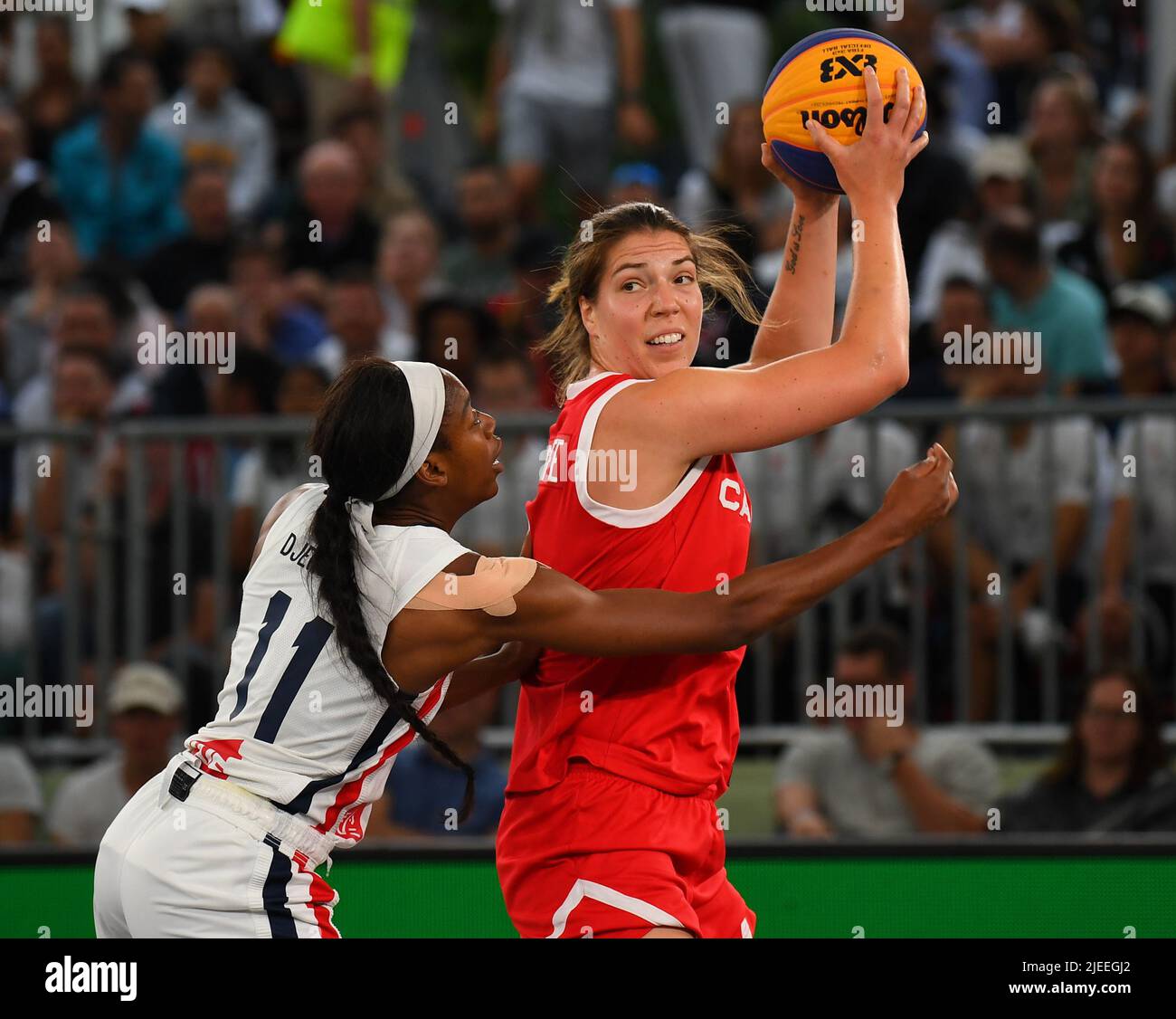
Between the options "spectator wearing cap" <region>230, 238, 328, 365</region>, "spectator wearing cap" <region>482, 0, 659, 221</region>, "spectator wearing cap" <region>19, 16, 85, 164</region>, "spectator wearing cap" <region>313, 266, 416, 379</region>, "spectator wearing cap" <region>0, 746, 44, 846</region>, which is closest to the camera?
"spectator wearing cap" <region>0, 746, 44, 846</region>

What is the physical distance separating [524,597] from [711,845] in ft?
2.51

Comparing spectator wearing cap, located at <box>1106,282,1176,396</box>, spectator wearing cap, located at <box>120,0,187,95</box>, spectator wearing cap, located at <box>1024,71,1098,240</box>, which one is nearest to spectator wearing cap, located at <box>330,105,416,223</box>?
spectator wearing cap, located at <box>120,0,187,95</box>

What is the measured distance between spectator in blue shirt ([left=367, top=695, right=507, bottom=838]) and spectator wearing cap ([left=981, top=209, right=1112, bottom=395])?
304cm

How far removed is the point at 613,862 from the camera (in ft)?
13.9

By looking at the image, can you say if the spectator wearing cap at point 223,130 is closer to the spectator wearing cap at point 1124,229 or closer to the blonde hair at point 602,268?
the spectator wearing cap at point 1124,229

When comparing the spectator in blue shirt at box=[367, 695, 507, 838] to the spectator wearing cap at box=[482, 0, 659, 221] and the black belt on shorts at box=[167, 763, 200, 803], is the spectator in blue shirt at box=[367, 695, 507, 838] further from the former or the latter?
the spectator wearing cap at box=[482, 0, 659, 221]

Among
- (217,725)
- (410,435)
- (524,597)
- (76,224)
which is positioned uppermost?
(76,224)

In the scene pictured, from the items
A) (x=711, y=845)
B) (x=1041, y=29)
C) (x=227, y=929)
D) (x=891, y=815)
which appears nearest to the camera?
(x=227, y=929)

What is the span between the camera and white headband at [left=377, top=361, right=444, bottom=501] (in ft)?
13.7

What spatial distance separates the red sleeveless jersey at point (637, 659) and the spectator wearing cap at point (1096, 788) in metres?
3.15

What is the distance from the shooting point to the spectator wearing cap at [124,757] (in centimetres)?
748
